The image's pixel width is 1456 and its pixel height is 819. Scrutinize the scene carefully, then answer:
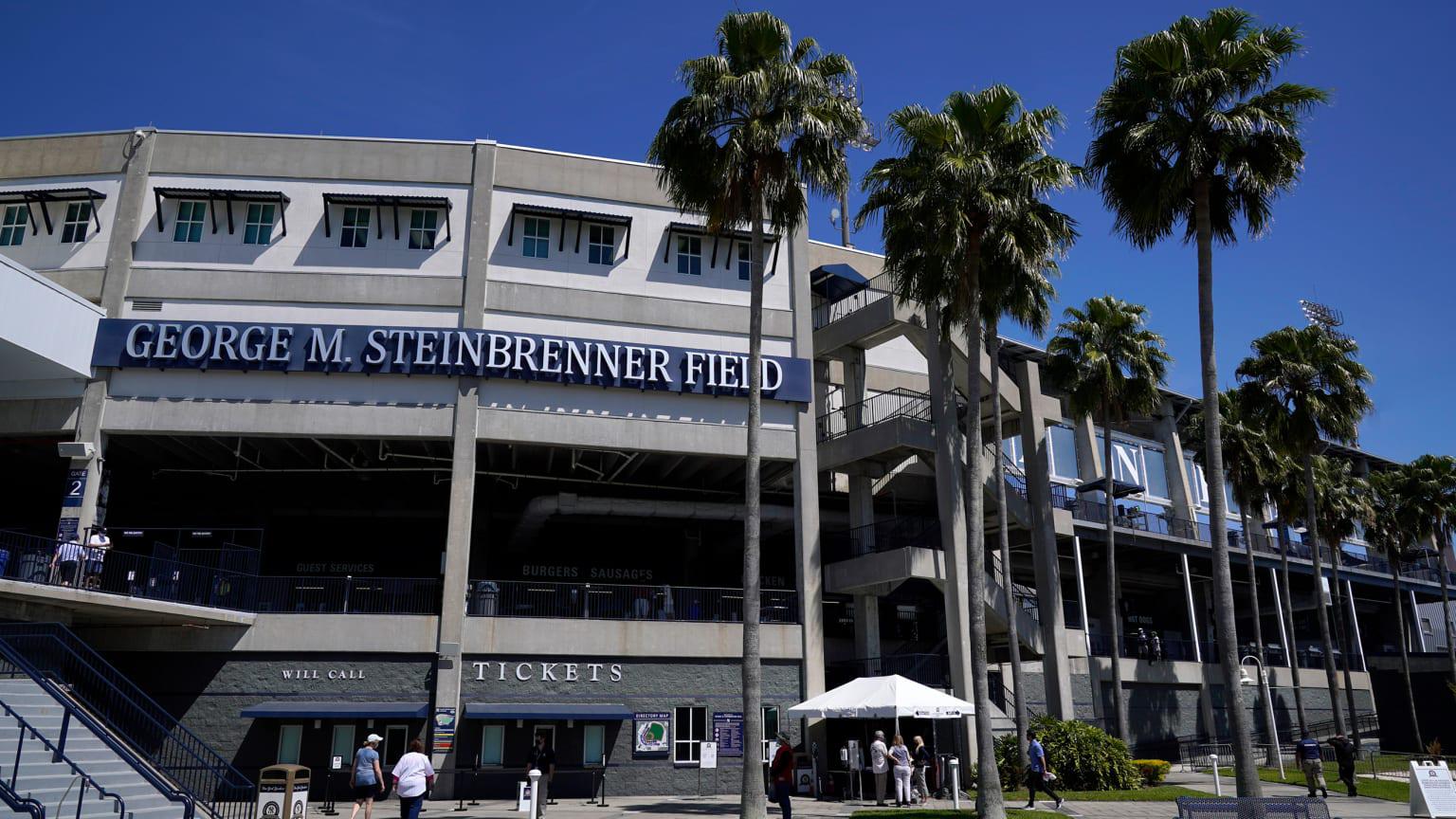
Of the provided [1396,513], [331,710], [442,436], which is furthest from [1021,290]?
[1396,513]

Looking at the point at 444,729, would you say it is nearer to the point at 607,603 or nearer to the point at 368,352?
the point at 607,603

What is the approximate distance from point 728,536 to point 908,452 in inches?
472

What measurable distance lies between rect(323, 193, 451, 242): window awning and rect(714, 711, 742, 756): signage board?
1687 cm

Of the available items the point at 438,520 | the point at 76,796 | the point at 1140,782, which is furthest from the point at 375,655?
the point at 1140,782

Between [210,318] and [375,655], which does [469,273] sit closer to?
[210,318]

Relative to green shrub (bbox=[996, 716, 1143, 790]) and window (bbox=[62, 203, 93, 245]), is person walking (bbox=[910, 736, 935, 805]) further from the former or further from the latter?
window (bbox=[62, 203, 93, 245])

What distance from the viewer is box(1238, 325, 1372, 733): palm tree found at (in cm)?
3916

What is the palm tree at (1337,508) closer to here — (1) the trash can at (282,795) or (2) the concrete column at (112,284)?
(1) the trash can at (282,795)

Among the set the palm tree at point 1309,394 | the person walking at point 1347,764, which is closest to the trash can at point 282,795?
the person walking at point 1347,764

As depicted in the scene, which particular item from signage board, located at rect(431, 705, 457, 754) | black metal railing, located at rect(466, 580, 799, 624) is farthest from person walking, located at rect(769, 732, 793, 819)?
signage board, located at rect(431, 705, 457, 754)

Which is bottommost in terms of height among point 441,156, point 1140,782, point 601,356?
point 1140,782

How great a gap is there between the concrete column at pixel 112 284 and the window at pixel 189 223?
1.09 m

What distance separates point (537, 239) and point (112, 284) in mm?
12629

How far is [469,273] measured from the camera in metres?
31.1
